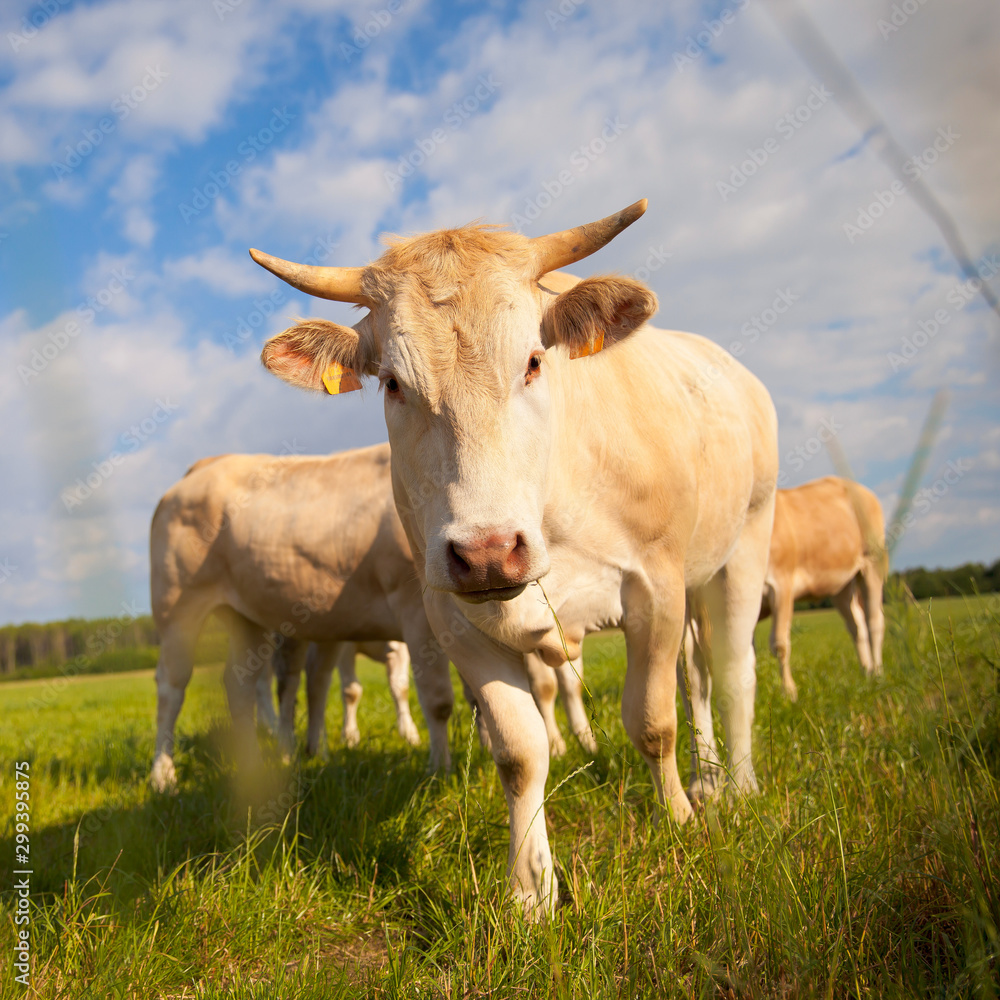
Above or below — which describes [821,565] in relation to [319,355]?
below

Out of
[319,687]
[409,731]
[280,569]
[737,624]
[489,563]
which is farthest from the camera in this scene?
[409,731]

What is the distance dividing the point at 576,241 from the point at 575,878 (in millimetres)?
2132

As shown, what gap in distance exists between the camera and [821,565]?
1045 centimetres

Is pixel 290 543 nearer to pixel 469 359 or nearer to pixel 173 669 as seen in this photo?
pixel 173 669

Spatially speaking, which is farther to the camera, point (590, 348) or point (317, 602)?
point (317, 602)

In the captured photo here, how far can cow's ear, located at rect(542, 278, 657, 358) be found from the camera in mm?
2873

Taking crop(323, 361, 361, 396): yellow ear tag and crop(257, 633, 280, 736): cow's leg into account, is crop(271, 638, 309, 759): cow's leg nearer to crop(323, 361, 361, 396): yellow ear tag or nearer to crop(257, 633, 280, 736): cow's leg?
crop(257, 633, 280, 736): cow's leg

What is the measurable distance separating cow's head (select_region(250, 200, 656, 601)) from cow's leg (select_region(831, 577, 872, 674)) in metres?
8.29

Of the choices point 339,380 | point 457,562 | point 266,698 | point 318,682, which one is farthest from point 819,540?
point 457,562

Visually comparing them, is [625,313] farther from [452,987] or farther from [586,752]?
[586,752]

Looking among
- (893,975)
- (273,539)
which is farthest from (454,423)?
(273,539)

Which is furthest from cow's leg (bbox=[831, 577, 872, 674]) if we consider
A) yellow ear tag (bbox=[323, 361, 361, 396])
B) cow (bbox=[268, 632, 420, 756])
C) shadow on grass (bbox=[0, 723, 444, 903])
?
yellow ear tag (bbox=[323, 361, 361, 396])

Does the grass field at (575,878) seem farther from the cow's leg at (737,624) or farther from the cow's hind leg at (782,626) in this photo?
Answer: the cow's hind leg at (782,626)

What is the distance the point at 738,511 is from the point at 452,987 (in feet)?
9.04
